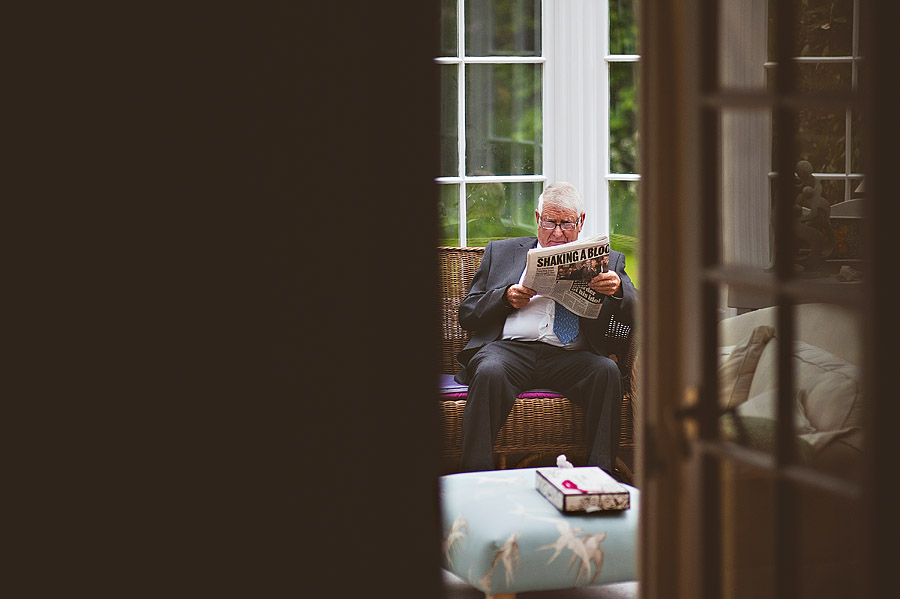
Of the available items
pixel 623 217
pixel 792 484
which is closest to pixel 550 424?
pixel 623 217

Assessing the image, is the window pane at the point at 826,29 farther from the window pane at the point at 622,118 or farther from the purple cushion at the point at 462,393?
the purple cushion at the point at 462,393

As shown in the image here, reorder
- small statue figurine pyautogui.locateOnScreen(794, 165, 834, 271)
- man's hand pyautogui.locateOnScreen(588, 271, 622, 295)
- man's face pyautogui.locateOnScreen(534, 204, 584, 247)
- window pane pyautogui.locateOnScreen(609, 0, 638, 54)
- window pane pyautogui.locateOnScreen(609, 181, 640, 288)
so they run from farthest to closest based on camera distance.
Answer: window pane pyautogui.locateOnScreen(609, 181, 640, 288)
window pane pyautogui.locateOnScreen(609, 0, 638, 54)
man's face pyautogui.locateOnScreen(534, 204, 584, 247)
man's hand pyautogui.locateOnScreen(588, 271, 622, 295)
small statue figurine pyautogui.locateOnScreen(794, 165, 834, 271)

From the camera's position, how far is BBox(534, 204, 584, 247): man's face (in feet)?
13.3

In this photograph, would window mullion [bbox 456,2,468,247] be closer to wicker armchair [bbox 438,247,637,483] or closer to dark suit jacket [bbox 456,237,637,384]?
dark suit jacket [bbox 456,237,637,384]

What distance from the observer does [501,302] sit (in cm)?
407

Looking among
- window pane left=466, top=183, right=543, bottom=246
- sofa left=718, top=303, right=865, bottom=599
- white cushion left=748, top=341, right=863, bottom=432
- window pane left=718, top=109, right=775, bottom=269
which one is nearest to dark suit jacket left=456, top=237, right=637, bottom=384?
window pane left=466, top=183, right=543, bottom=246

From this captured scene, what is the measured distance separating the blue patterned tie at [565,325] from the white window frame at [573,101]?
82 cm

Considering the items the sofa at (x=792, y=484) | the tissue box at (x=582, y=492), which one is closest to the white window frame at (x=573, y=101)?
the tissue box at (x=582, y=492)

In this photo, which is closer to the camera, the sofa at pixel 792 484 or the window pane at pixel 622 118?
the sofa at pixel 792 484

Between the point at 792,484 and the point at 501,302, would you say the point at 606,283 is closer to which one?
the point at 501,302

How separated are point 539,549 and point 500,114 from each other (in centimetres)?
254

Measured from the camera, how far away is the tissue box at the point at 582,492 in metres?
2.70

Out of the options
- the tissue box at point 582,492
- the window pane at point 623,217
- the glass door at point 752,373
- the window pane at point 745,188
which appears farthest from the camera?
the window pane at point 623,217

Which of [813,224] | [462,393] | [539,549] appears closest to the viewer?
[539,549]
